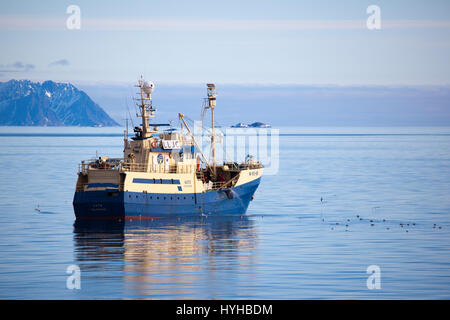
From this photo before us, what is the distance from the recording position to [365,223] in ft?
208

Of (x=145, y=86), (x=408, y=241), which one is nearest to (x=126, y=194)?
(x=145, y=86)

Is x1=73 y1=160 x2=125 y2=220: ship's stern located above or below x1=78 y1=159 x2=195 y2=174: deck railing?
below

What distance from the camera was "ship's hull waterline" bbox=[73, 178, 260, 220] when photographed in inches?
2315

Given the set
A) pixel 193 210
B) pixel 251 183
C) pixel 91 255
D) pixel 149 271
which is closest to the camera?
pixel 149 271

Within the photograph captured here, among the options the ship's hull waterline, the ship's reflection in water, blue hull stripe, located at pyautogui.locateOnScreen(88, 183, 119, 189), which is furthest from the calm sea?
blue hull stripe, located at pyautogui.locateOnScreen(88, 183, 119, 189)

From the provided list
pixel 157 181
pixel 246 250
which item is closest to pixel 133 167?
pixel 157 181

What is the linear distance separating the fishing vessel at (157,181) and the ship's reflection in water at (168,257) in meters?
1.14

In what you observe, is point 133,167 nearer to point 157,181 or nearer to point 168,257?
point 157,181

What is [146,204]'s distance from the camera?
60062mm

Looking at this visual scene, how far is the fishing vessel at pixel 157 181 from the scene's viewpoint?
5903cm

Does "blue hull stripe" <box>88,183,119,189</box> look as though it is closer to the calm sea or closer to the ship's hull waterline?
the ship's hull waterline

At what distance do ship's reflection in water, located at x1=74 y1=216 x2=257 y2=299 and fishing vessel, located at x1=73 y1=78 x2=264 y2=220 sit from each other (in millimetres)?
1140
